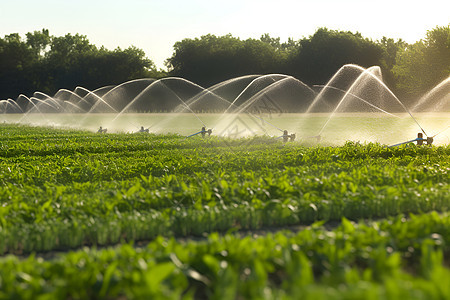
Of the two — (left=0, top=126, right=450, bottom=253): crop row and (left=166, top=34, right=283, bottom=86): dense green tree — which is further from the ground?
(left=166, top=34, right=283, bottom=86): dense green tree

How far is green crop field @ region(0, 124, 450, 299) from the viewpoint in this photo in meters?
3.49

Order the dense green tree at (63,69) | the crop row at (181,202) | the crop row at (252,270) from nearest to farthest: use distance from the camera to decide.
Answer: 1. the crop row at (252,270)
2. the crop row at (181,202)
3. the dense green tree at (63,69)

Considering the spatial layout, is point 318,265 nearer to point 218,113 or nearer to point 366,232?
point 366,232

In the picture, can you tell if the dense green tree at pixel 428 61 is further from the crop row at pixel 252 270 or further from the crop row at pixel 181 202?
the crop row at pixel 252 270

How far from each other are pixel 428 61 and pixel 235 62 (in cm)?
2374

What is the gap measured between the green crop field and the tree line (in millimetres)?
34718

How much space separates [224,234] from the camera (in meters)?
6.26

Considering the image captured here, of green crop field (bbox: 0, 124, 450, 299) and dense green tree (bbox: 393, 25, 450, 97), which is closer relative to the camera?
green crop field (bbox: 0, 124, 450, 299)

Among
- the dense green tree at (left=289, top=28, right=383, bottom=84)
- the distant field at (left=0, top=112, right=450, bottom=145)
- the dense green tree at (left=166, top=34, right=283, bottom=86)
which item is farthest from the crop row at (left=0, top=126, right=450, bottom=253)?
the dense green tree at (left=166, top=34, right=283, bottom=86)

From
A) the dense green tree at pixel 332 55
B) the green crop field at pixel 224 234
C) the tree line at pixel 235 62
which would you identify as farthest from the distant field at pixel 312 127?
the dense green tree at pixel 332 55

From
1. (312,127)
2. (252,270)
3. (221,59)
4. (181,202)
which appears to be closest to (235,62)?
(221,59)

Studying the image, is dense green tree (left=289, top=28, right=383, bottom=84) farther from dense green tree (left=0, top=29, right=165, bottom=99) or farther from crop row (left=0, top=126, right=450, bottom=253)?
crop row (left=0, top=126, right=450, bottom=253)

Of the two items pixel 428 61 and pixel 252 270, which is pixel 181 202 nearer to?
pixel 252 270

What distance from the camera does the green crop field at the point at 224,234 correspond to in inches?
137
